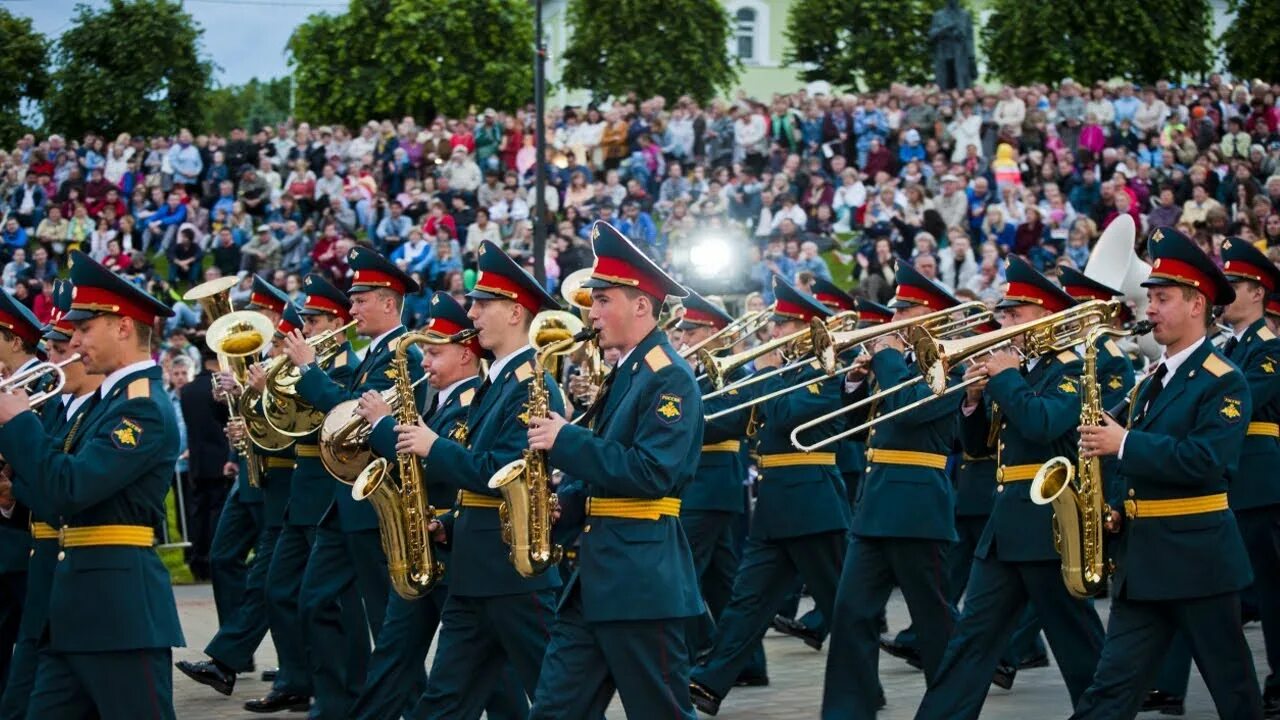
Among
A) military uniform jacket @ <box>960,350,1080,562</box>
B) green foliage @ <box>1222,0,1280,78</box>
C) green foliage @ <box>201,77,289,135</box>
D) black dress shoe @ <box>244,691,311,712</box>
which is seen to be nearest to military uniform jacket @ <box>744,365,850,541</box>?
military uniform jacket @ <box>960,350,1080,562</box>

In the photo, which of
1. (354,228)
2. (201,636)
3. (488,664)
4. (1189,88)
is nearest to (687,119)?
(354,228)

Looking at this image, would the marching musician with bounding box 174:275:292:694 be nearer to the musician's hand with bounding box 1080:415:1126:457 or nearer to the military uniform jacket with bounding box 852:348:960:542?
the military uniform jacket with bounding box 852:348:960:542

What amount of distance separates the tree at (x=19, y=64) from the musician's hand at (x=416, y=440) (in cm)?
3819

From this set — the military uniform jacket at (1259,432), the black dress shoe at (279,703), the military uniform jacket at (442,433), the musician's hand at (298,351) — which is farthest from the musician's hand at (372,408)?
the military uniform jacket at (1259,432)

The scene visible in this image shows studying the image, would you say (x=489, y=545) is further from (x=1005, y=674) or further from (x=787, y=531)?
(x=1005, y=674)

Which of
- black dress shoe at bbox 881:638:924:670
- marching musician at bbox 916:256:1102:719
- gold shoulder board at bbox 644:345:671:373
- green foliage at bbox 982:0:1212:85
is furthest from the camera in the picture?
green foliage at bbox 982:0:1212:85

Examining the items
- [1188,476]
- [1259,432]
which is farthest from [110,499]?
[1259,432]

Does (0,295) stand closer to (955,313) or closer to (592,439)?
(592,439)

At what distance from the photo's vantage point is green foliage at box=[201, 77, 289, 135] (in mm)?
85125

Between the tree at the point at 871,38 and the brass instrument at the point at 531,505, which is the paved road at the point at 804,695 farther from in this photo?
the tree at the point at 871,38

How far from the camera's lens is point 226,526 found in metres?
10.8

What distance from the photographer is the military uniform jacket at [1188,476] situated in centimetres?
722

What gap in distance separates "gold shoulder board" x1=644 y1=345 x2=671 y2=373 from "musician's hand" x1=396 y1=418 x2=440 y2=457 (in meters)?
1.08

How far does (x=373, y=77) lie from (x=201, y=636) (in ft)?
115
